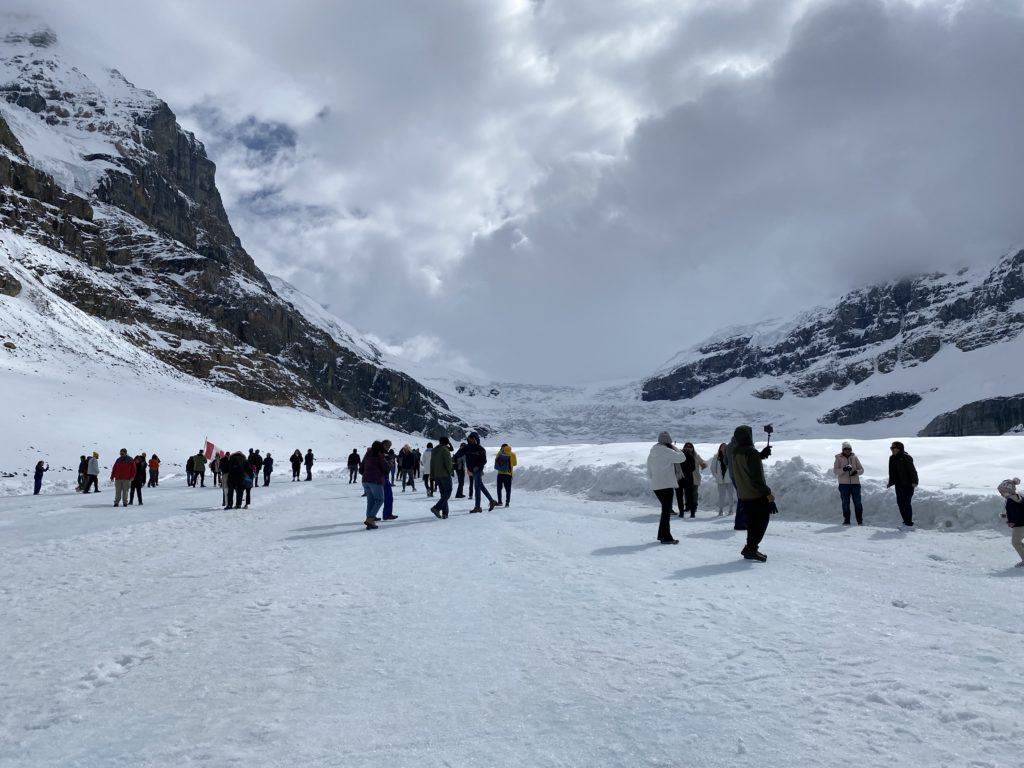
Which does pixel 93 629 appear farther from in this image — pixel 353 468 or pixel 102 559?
pixel 353 468

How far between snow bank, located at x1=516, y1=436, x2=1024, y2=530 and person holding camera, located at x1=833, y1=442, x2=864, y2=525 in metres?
0.68

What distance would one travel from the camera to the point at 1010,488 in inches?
341

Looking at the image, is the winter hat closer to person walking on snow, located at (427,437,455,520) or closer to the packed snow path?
the packed snow path

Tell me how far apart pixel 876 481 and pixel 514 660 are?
13.5 meters

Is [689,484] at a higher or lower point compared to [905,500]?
higher

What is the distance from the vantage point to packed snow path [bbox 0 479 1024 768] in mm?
3371

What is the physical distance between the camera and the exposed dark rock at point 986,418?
182 metres

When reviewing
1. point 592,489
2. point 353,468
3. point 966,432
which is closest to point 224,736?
point 592,489

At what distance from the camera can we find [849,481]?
45.9 feet

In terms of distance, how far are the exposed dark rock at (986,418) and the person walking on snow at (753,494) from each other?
20418cm

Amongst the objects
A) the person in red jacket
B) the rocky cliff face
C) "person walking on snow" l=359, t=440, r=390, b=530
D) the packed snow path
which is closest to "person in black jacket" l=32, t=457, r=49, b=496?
the person in red jacket

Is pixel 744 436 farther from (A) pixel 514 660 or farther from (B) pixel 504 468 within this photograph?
(B) pixel 504 468

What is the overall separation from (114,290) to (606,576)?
131 metres

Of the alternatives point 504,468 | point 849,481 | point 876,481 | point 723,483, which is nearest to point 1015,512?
point 849,481
